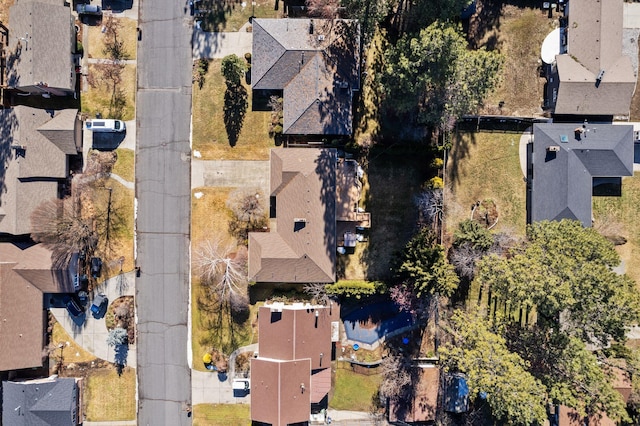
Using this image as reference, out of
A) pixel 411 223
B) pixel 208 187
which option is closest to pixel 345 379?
pixel 411 223

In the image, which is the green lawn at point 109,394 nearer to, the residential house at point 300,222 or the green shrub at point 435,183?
the residential house at point 300,222

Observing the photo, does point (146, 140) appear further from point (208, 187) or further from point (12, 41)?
point (12, 41)

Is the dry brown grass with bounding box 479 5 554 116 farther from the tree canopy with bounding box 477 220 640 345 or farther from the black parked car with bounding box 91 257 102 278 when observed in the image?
the black parked car with bounding box 91 257 102 278

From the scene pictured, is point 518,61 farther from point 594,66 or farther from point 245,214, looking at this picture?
point 245,214

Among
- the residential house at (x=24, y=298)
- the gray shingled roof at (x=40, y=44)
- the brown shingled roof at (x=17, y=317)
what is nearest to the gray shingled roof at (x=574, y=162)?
the gray shingled roof at (x=40, y=44)

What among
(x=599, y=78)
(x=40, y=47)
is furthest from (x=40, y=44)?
(x=599, y=78)
